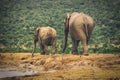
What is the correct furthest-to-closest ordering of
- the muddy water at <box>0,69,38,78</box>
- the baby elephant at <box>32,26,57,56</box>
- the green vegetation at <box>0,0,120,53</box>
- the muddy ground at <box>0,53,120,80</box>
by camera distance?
the green vegetation at <box>0,0,120,53</box>, the baby elephant at <box>32,26,57,56</box>, the muddy water at <box>0,69,38,78</box>, the muddy ground at <box>0,53,120,80</box>

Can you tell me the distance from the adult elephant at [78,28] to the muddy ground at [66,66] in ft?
0.66

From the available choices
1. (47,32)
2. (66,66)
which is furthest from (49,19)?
(66,66)

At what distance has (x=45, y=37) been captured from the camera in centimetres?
960

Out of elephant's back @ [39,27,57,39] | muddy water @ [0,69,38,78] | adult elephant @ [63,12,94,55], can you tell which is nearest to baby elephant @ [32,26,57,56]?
elephant's back @ [39,27,57,39]

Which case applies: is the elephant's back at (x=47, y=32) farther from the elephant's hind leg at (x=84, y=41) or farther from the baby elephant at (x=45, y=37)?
the elephant's hind leg at (x=84, y=41)

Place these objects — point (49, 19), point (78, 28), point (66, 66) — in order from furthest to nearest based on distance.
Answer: point (49, 19) < point (78, 28) < point (66, 66)

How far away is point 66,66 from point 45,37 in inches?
24.5

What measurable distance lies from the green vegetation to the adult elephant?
91mm

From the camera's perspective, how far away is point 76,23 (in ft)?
31.6

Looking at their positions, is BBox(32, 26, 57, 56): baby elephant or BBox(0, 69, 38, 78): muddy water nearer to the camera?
BBox(0, 69, 38, 78): muddy water

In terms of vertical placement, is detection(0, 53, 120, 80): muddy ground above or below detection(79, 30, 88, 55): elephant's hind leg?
below

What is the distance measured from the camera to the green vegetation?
9.64 m

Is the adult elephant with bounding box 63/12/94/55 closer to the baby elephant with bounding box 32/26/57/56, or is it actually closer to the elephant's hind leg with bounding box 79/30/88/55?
the elephant's hind leg with bounding box 79/30/88/55

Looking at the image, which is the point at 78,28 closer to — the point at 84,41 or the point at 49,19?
the point at 84,41
